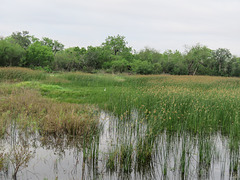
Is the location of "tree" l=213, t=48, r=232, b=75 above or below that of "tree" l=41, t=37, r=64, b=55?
below

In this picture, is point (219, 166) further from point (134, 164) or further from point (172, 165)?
point (134, 164)

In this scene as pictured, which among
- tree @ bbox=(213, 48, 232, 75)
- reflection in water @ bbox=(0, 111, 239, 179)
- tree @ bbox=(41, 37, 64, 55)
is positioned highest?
tree @ bbox=(41, 37, 64, 55)

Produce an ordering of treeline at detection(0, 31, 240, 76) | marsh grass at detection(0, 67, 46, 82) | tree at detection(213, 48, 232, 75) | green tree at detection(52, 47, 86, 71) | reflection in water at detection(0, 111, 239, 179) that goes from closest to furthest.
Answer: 1. reflection in water at detection(0, 111, 239, 179)
2. marsh grass at detection(0, 67, 46, 82)
3. treeline at detection(0, 31, 240, 76)
4. green tree at detection(52, 47, 86, 71)
5. tree at detection(213, 48, 232, 75)

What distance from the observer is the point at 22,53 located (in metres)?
29.2

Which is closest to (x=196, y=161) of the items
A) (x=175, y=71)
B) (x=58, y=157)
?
(x=58, y=157)

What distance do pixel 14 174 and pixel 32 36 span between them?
4522cm

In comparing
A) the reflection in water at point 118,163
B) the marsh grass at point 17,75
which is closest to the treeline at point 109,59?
the marsh grass at point 17,75

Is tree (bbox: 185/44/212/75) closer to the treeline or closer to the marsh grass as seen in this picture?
the treeline

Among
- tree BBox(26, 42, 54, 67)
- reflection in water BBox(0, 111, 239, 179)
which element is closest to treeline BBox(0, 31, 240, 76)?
tree BBox(26, 42, 54, 67)

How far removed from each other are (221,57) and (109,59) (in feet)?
74.7

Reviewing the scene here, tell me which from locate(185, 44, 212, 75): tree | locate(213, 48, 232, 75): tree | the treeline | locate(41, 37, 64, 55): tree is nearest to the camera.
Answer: the treeline

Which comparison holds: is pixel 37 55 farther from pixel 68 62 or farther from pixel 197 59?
pixel 197 59

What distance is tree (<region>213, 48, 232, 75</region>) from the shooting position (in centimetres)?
4209

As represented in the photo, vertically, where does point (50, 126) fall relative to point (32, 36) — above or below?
below
